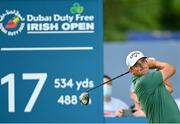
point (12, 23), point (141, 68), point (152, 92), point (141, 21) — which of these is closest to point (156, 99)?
point (152, 92)

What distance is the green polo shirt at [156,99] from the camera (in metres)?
12.8

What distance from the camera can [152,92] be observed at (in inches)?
504

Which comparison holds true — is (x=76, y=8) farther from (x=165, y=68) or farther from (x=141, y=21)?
(x=141, y=21)

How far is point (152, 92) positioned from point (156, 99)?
9cm

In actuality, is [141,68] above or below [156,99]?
above

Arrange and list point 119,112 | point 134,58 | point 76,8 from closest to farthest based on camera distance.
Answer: point 134,58, point 76,8, point 119,112

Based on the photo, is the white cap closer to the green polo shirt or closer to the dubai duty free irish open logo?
the green polo shirt

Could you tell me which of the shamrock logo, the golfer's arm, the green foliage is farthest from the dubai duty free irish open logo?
the green foliage

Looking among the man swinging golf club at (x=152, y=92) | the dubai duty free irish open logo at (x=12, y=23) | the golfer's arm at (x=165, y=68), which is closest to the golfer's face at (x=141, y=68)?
the man swinging golf club at (x=152, y=92)

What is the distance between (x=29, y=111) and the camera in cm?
1339

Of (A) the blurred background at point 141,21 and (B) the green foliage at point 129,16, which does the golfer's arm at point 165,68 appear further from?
(B) the green foliage at point 129,16

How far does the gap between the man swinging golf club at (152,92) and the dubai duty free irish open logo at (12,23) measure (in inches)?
56.4

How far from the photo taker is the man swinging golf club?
1277cm

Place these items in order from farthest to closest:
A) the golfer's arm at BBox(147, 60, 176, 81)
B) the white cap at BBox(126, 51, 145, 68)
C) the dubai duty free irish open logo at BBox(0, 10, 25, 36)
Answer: the dubai duty free irish open logo at BBox(0, 10, 25, 36) → the golfer's arm at BBox(147, 60, 176, 81) → the white cap at BBox(126, 51, 145, 68)
